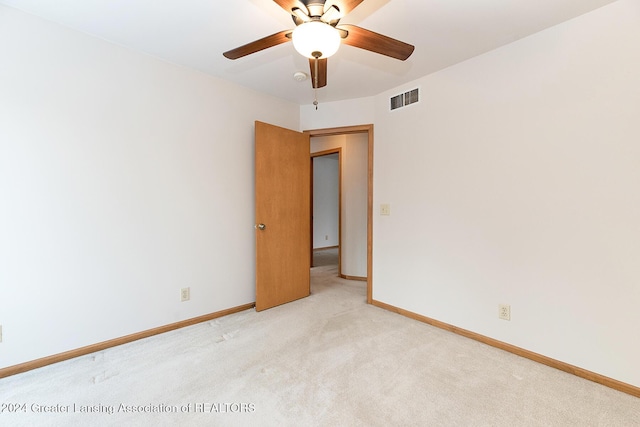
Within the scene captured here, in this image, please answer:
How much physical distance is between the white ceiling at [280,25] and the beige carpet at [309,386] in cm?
232

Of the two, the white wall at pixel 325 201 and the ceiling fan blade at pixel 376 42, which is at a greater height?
the ceiling fan blade at pixel 376 42

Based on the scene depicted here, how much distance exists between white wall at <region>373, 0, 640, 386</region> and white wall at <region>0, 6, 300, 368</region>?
1.95 meters

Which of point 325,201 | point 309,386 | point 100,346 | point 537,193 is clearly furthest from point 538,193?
point 325,201

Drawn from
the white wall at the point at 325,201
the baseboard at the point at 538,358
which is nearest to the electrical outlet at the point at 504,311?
the baseboard at the point at 538,358

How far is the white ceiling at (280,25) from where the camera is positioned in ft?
5.80

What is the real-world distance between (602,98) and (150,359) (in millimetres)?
3472

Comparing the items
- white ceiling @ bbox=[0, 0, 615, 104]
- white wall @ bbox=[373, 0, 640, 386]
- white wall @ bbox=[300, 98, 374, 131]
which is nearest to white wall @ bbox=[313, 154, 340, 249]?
white wall @ bbox=[300, 98, 374, 131]

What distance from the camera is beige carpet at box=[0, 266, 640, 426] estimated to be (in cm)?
150

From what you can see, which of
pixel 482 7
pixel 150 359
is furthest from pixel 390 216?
pixel 150 359

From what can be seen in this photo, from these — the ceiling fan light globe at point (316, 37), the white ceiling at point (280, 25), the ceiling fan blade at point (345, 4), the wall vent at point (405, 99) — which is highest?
the white ceiling at point (280, 25)

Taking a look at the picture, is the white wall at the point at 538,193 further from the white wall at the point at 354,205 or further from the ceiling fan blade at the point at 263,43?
the ceiling fan blade at the point at 263,43

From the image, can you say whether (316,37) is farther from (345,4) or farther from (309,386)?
(309,386)

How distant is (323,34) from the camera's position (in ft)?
4.42

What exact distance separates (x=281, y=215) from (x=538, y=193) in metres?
2.32
